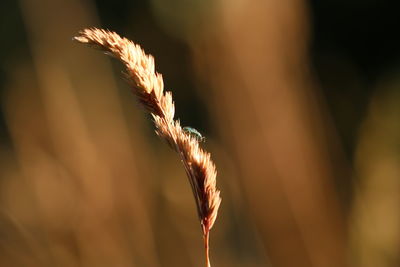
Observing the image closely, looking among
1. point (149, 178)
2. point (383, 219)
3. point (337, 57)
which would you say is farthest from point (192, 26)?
point (383, 219)

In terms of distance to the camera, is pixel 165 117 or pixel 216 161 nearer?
pixel 165 117

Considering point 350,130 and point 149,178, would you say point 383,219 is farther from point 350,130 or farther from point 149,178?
Answer: point 350,130

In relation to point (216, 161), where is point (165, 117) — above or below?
above

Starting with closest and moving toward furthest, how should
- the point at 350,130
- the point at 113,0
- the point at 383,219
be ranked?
the point at 383,219
the point at 350,130
the point at 113,0

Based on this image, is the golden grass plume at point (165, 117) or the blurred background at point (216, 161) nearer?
the golden grass plume at point (165, 117)
